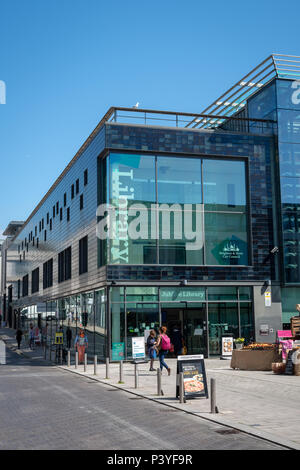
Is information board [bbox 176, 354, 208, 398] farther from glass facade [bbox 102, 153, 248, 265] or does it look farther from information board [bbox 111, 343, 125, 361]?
glass facade [bbox 102, 153, 248, 265]

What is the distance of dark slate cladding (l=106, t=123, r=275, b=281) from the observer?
28656 millimetres

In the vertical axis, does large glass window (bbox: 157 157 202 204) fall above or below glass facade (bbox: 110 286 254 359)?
above

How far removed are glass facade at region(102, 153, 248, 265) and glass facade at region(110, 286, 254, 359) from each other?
154cm

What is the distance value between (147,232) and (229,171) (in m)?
5.72

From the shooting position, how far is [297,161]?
1200 inches

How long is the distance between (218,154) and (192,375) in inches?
719

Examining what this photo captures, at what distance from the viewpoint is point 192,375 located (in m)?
13.7

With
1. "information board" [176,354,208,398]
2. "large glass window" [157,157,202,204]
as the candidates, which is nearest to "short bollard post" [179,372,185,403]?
"information board" [176,354,208,398]

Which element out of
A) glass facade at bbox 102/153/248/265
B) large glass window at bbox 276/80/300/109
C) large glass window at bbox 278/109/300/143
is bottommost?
glass facade at bbox 102/153/248/265

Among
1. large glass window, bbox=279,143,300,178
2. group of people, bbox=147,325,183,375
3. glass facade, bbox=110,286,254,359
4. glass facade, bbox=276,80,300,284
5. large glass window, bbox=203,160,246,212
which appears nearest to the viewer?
group of people, bbox=147,325,183,375

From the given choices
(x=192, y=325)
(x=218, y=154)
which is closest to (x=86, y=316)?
(x=192, y=325)

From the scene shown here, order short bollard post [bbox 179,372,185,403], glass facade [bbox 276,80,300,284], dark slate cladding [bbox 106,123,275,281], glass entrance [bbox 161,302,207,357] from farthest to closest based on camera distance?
glass facade [bbox 276,80,300,284] → glass entrance [bbox 161,302,207,357] → dark slate cladding [bbox 106,123,275,281] → short bollard post [bbox 179,372,185,403]

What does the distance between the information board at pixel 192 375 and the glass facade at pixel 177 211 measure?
1486 cm

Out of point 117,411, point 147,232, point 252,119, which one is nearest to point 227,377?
point 117,411
